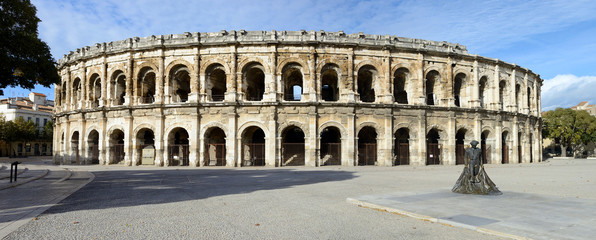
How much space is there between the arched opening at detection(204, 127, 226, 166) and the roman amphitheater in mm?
74

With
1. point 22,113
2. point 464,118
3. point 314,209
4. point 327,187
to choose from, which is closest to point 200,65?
point 327,187

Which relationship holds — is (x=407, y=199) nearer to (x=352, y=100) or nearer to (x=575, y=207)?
(x=575, y=207)

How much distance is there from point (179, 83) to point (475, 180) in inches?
789

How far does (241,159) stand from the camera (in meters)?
20.8

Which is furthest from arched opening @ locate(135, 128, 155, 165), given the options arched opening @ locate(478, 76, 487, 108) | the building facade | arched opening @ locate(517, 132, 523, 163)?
the building facade

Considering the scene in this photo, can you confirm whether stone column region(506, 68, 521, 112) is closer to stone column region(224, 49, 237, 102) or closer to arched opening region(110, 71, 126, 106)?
stone column region(224, 49, 237, 102)

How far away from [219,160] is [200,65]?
252 inches

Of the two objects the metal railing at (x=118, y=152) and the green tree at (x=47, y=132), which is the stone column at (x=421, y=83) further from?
the green tree at (x=47, y=132)

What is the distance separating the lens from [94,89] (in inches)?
964

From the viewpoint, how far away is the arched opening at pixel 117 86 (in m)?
23.3

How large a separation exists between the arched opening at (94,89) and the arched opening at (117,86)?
6.09 feet

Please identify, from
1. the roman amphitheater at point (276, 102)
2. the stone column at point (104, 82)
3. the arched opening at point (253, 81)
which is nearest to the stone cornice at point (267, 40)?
the roman amphitheater at point (276, 102)

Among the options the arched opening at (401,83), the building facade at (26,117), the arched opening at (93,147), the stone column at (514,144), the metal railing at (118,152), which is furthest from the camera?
the building facade at (26,117)

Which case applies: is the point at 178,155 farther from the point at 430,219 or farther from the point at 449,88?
the point at 430,219
